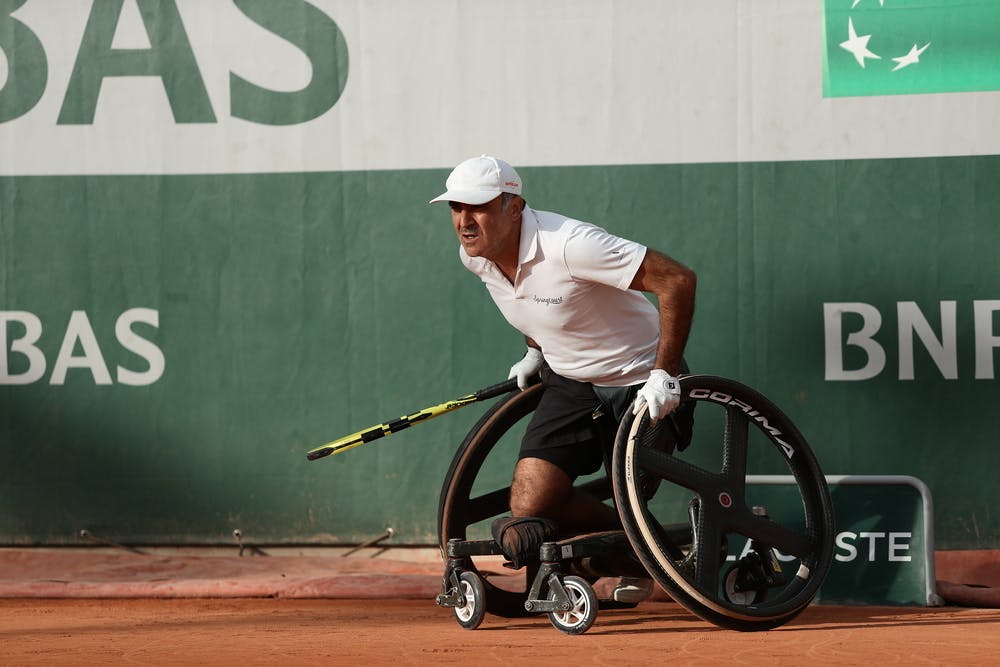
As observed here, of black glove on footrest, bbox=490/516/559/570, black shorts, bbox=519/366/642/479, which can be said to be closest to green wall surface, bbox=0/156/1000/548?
black shorts, bbox=519/366/642/479

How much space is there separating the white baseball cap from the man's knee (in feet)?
3.24

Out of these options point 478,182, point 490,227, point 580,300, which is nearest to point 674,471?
point 580,300

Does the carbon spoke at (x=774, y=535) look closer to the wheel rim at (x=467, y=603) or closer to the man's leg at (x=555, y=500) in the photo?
the man's leg at (x=555, y=500)

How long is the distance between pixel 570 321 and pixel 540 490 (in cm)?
62

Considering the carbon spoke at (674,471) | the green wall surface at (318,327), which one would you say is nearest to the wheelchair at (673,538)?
the carbon spoke at (674,471)

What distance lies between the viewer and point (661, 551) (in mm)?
4074

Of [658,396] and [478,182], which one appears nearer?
[658,396]

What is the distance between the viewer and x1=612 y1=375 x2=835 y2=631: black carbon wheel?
13.5 feet

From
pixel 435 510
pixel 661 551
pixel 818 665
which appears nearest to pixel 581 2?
pixel 435 510

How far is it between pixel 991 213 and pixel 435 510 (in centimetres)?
289

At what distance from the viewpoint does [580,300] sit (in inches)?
177

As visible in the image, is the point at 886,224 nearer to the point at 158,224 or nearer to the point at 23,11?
the point at 158,224

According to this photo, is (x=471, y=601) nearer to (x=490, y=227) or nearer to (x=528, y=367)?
(x=528, y=367)

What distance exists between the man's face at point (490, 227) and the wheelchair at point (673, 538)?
2.42 ft
